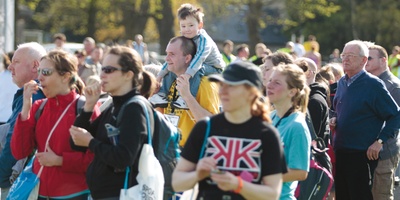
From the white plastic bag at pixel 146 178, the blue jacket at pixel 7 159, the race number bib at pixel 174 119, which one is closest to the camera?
the white plastic bag at pixel 146 178

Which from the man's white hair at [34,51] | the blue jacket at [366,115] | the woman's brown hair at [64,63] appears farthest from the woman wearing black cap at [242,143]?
the blue jacket at [366,115]

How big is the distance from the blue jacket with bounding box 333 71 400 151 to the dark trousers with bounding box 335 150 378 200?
0.09 metres

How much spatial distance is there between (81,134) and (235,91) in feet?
4.46

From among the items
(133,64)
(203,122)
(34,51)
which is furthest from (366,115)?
(203,122)

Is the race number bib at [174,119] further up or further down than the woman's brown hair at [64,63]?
further down

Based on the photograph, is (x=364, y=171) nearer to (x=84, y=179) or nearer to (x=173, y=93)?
(x=173, y=93)

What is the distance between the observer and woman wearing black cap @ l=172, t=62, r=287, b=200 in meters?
4.98

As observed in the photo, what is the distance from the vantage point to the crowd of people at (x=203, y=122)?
5.02 meters

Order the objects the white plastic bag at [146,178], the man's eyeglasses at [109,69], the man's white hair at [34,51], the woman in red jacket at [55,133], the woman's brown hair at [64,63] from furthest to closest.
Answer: the man's white hair at [34,51] → the woman's brown hair at [64,63] → the woman in red jacket at [55,133] → the man's eyeglasses at [109,69] → the white plastic bag at [146,178]

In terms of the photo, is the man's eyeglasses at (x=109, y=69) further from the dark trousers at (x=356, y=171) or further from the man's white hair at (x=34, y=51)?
the dark trousers at (x=356, y=171)

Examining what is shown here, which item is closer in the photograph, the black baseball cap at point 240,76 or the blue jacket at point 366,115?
the black baseball cap at point 240,76

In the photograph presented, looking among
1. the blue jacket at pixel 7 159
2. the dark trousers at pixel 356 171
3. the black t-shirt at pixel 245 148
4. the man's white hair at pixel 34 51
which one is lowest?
the dark trousers at pixel 356 171

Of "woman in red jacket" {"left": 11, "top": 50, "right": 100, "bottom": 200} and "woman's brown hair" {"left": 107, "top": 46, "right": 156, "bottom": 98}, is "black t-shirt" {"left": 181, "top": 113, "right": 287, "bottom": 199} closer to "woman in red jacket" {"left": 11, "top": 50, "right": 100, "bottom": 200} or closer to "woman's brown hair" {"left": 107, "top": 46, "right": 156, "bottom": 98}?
"woman's brown hair" {"left": 107, "top": 46, "right": 156, "bottom": 98}

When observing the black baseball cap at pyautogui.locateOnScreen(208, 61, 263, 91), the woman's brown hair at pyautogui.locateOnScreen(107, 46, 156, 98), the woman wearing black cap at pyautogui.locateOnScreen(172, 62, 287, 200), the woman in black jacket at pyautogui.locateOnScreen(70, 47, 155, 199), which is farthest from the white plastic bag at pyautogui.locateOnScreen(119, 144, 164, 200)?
the black baseball cap at pyautogui.locateOnScreen(208, 61, 263, 91)
